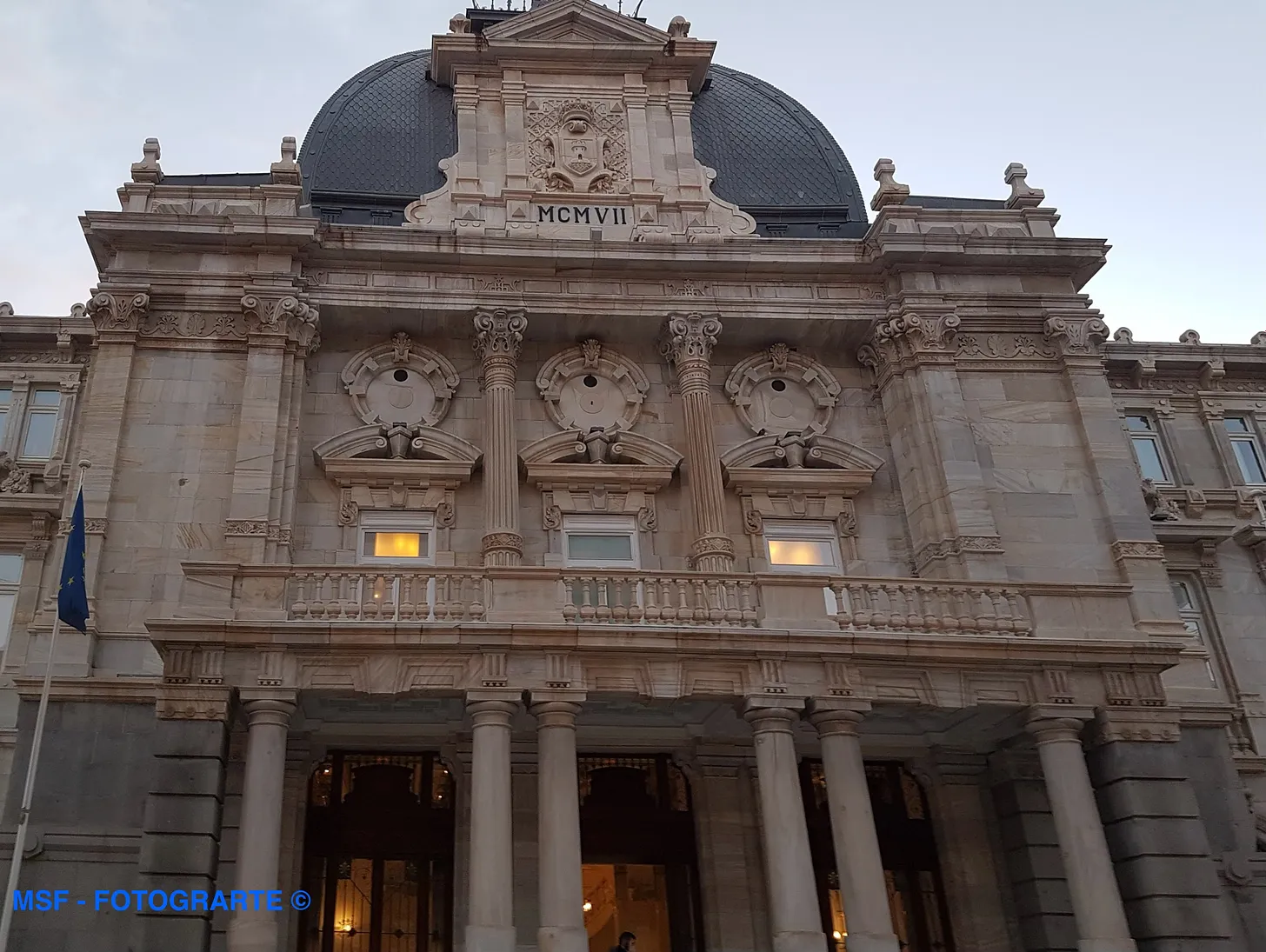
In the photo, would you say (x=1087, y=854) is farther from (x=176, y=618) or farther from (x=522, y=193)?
(x=522, y=193)

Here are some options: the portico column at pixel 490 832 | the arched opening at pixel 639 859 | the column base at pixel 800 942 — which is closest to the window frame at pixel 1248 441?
the arched opening at pixel 639 859

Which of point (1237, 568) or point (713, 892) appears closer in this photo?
point (713, 892)

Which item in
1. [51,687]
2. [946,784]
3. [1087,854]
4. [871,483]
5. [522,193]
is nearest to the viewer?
[1087,854]

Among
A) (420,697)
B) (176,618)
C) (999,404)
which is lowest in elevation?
(420,697)

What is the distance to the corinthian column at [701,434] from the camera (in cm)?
2270

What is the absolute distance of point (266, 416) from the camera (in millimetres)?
22828

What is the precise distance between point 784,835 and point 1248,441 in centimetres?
1958

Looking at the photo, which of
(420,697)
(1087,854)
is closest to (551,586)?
(420,697)

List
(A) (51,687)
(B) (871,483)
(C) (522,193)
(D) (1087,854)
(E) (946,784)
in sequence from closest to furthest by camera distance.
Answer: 1. (D) (1087,854)
2. (A) (51,687)
3. (E) (946,784)
4. (B) (871,483)
5. (C) (522,193)

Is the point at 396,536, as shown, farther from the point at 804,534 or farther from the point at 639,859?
the point at 804,534

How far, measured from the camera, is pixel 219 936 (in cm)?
1855

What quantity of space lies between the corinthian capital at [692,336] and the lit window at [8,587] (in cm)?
1485

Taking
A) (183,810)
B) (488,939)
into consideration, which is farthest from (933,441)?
(183,810)

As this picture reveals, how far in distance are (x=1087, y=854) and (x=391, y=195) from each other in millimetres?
20691
